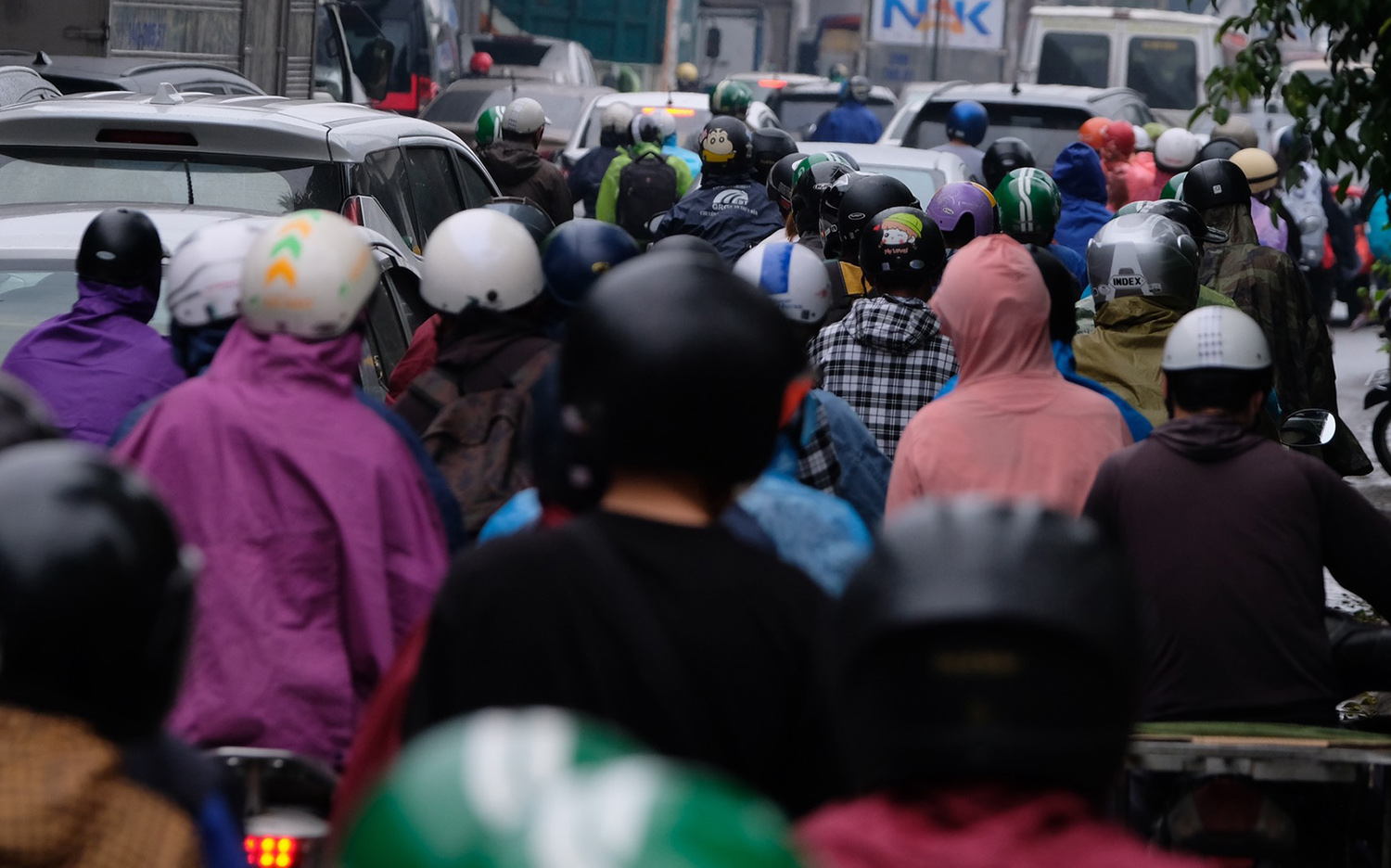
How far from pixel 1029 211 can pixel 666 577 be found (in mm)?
6097

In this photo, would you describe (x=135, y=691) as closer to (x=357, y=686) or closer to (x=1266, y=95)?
(x=357, y=686)

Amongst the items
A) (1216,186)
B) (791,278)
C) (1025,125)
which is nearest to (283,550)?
(791,278)

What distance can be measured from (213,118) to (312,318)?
128 inches

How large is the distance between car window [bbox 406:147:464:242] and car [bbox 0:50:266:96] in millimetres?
5824

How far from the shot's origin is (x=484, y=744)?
1314mm

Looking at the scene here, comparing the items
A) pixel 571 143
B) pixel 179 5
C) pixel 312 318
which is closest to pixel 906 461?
pixel 312 318

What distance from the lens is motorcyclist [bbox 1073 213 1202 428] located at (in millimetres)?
6305

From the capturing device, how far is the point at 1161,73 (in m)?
24.8

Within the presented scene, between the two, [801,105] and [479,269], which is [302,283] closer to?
[479,269]

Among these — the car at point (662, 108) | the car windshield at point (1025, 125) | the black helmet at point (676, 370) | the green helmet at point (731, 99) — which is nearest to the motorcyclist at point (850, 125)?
the car at point (662, 108)

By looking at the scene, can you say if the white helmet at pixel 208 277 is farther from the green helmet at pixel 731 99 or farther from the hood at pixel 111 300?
the green helmet at pixel 731 99

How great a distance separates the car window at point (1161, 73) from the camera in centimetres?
2473

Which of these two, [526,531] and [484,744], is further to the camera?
[526,531]

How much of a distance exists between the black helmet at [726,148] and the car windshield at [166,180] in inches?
163
